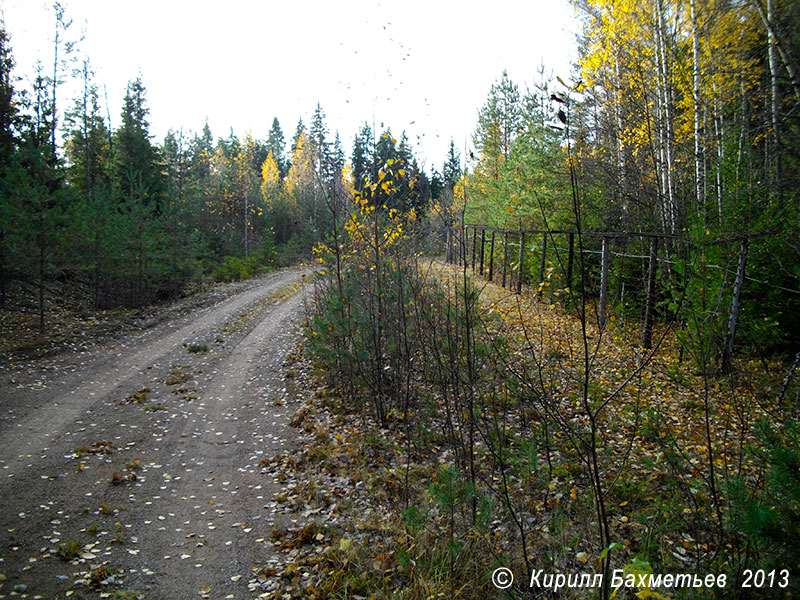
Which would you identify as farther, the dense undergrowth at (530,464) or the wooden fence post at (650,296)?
the wooden fence post at (650,296)

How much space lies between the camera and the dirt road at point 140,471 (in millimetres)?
4312

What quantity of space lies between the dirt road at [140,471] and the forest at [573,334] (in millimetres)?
686

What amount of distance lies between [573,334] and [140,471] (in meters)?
9.92

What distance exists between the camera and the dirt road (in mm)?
4312

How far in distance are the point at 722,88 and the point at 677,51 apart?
4.48 feet

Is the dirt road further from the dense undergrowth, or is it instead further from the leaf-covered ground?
the dense undergrowth

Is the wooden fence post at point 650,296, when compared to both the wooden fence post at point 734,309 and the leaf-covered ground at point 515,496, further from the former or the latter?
the leaf-covered ground at point 515,496

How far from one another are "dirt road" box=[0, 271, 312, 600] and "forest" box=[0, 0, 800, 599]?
0.69 metres

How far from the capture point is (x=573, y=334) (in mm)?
12070

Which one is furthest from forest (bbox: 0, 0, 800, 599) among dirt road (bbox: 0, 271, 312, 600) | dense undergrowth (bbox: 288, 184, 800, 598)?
dirt road (bbox: 0, 271, 312, 600)

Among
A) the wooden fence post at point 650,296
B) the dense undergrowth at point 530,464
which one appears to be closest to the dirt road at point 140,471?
the dense undergrowth at point 530,464

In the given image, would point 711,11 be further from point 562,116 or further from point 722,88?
point 562,116

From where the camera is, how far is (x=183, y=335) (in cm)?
1440

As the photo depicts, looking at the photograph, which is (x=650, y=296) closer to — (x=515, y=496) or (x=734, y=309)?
(x=734, y=309)
